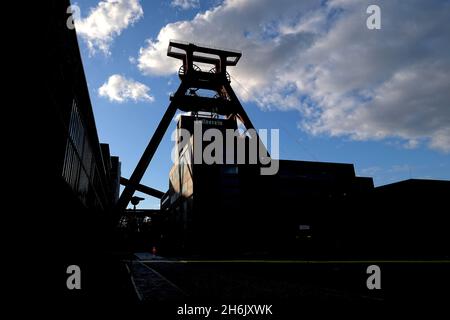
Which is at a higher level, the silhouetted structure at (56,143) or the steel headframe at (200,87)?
the steel headframe at (200,87)

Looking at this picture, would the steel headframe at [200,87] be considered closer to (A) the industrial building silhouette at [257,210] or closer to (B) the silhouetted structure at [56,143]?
(A) the industrial building silhouette at [257,210]

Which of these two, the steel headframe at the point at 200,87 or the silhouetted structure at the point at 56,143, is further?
the steel headframe at the point at 200,87

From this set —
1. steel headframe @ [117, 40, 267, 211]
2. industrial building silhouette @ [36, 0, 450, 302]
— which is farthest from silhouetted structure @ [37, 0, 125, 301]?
steel headframe @ [117, 40, 267, 211]

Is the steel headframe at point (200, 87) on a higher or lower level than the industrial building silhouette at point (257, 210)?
higher

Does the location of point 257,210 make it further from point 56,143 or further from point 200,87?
point 56,143

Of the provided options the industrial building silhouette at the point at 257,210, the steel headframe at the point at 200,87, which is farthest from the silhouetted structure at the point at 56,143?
the steel headframe at the point at 200,87

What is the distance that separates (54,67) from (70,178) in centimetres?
545

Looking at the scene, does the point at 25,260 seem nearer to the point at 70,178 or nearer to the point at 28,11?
the point at 28,11

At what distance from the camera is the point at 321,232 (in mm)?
37062

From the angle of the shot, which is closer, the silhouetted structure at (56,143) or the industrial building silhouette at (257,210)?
the silhouetted structure at (56,143)

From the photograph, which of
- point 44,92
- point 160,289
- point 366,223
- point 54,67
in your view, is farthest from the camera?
point 366,223

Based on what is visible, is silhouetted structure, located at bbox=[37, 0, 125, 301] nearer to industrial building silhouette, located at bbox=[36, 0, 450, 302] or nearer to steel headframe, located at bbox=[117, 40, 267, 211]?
industrial building silhouette, located at bbox=[36, 0, 450, 302]
